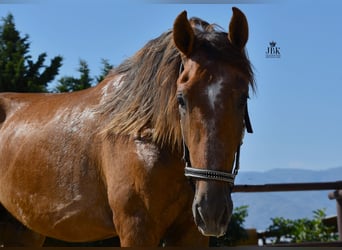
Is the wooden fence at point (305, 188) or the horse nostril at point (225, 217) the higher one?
the wooden fence at point (305, 188)

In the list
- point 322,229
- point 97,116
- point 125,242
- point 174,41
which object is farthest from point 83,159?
point 322,229

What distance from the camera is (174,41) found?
2.16 m

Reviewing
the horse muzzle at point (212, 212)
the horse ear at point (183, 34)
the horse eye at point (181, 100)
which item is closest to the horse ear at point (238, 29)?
the horse ear at point (183, 34)

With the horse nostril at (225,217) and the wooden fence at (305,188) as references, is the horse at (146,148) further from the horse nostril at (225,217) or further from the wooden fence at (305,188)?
the wooden fence at (305,188)

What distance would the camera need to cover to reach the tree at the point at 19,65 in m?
4.71

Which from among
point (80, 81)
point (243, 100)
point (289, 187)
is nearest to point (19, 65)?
point (80, 81)

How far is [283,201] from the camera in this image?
6059mm

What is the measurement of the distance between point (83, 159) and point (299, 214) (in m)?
4.12

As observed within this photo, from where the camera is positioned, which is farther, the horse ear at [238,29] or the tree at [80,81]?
the tree at [80,81]

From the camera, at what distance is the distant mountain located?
17.0 ft

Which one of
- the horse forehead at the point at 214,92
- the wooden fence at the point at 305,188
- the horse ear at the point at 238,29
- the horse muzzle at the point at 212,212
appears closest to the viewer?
the horse muzzle at the point at 212,212

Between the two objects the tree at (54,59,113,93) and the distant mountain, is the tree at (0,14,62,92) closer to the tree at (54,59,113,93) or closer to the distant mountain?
the tree at (54,59,113,93)

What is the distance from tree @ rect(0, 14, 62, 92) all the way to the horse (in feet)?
6.07

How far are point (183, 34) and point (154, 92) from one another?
0.31 metres
